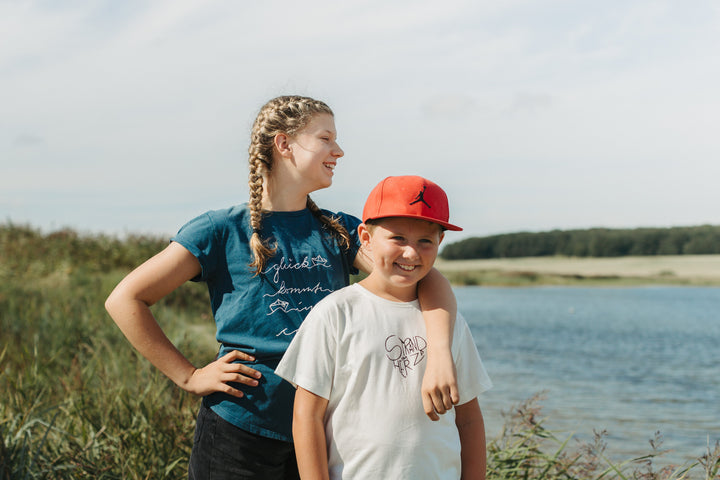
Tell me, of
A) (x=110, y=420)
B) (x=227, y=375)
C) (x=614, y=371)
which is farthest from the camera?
(x=614, y=371)

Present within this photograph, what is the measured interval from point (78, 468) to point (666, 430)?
216 inches

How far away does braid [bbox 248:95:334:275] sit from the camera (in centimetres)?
224

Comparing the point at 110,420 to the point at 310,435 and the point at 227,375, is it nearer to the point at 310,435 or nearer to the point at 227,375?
the point at 227,375

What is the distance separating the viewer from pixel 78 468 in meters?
3.29

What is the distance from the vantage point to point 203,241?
7.06 ft

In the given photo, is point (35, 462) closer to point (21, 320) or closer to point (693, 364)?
point (21, 320)

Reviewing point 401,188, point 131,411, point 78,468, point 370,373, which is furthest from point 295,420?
point 131,411

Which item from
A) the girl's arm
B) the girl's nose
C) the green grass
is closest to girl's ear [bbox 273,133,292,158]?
the girl's arm

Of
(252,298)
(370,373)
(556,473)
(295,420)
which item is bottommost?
(556,473)

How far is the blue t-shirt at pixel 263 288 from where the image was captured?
2.08 m

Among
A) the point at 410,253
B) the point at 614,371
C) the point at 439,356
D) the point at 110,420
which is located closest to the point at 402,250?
the point at 410,253

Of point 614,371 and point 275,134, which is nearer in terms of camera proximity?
point 275,134

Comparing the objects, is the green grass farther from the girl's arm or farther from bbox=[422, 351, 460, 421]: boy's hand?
bbox=[422, 351, 460, 421]: boy's hand

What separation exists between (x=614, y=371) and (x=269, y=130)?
9348 mm
